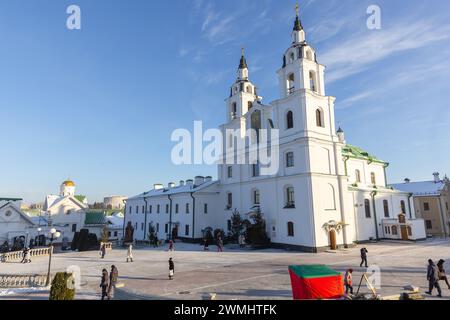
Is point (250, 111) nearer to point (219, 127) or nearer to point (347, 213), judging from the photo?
point (219, 127)

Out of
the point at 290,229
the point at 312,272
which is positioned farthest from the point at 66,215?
the point at 312,272

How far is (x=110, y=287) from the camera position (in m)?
12.0

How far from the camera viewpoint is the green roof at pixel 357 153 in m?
37.0

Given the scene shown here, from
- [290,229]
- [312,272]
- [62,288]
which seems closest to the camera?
[312,272]

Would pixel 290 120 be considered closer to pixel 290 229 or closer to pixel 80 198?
pixel 290 229

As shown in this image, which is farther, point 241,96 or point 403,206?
point 403,206

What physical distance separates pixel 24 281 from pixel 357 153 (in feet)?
127

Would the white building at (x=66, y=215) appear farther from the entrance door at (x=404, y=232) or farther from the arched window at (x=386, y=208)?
the entrance door at (x=404, y=232)

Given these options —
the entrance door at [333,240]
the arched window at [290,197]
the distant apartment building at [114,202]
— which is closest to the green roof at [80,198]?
the arched window at [290,197]

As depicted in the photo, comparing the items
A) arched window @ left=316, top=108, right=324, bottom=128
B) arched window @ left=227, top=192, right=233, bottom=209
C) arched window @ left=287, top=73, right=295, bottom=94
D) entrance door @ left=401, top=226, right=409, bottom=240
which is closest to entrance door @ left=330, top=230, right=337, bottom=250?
arched window @ left=316, top=108, right=324, bottom=128

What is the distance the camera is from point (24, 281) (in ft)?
51.1

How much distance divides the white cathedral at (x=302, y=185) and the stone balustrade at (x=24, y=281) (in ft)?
67.4

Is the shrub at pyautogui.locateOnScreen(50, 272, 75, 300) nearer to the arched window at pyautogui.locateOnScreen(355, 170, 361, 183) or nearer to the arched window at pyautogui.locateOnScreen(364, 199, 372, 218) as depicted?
the arched window at pyautogui.locateOnScreen(364, 199, 372, 218)

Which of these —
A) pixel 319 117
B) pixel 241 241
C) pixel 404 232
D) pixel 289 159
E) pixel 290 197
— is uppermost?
pixel 319 117
